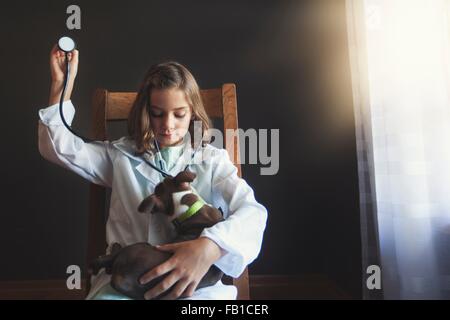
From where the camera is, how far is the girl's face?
1.90ft

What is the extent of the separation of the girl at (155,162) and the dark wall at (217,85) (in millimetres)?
346

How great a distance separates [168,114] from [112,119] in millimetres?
214

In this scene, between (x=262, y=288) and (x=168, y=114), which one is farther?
(x=262, y=288)

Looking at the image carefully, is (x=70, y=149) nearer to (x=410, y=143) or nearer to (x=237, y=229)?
(x=237, y=229)

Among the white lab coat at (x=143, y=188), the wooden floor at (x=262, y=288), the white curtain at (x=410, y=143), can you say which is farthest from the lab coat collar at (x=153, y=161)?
the wooden floor at (x=262, y=288)

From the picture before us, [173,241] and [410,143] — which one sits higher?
[410,143]

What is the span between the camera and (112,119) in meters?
0.74

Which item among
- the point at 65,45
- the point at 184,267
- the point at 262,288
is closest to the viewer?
the point at 184,267

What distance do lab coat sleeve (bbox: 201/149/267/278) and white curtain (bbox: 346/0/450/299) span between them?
0.25m

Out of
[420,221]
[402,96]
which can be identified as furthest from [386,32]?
[420,221]

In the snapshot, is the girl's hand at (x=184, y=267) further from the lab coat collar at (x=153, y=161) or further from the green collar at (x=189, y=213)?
the lab coat collar at (x=153, y=161)

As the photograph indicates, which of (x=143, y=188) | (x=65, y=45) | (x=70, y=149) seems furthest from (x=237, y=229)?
(x=65, y=45)

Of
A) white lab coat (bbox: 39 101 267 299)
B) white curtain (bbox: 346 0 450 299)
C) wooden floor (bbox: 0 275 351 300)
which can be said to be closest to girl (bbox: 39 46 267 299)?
white lab coat (bbox: 39 101 267 299)

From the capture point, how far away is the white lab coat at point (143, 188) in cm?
53
